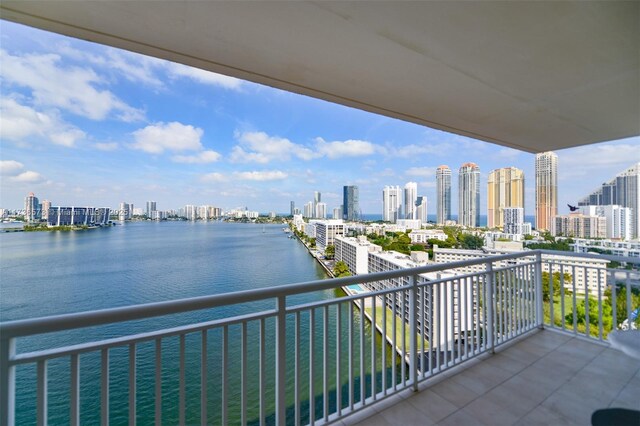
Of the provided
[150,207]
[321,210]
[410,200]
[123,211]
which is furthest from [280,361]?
[150,207]

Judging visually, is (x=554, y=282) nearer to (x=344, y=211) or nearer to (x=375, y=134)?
(x=344, y=211)

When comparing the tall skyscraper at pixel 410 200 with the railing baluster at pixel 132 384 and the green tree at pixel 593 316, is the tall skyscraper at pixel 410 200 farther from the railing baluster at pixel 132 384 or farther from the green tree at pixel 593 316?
the railing baluster at pixel 132 384

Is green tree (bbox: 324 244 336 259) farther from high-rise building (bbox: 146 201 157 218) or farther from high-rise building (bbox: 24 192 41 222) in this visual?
high-rise building (bbox: 146 201 157 218)

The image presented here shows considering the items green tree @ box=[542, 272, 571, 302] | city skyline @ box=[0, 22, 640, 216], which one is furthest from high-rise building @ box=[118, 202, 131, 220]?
Result: green tree @ box=[542, 272, 571, 302]

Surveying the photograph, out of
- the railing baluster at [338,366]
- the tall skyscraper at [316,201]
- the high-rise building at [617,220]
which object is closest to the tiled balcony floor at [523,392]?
the railing baluster at [338,366]

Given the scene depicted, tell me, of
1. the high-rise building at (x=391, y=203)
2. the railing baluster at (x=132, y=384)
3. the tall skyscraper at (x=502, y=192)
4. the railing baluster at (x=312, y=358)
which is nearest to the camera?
the railing baluster at (x=132, y=384)

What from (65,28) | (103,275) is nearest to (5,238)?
(103,275)
